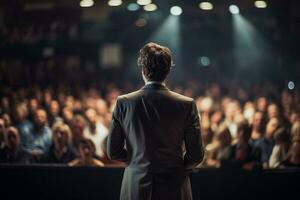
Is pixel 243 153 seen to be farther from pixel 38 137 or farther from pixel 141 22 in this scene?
pixel 141 22

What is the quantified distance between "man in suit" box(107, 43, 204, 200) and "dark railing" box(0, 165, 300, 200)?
1965 mm

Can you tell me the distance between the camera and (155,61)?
13.6ft

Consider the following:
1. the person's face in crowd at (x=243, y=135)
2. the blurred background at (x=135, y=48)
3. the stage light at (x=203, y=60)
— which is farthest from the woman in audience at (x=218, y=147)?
the stage light at (x=203, y=60)

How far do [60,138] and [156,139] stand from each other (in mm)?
4590

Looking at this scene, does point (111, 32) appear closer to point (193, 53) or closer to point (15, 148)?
point (193, 53)

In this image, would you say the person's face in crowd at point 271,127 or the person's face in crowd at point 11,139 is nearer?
the person's face in crowd at point 11,139

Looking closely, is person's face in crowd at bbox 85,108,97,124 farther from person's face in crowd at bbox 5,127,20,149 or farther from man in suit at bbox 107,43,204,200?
man in suit at bbox 107,43,204,200

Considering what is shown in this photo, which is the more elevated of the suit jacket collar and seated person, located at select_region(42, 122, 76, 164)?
the suit jacket collar

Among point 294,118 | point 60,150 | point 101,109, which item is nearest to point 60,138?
point 60,150

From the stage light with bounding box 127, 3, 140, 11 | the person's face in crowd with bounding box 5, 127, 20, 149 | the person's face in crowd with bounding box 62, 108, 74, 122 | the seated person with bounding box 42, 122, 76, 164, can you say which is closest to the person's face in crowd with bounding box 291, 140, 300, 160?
the seated person with bounding box 42, 122, 76, 164

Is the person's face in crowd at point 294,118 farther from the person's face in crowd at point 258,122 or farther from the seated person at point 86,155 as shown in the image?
the seated person at point 86,155

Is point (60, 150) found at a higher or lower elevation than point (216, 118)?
lower

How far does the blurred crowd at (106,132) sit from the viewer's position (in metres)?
7.77

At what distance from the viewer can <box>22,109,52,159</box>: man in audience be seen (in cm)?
918
